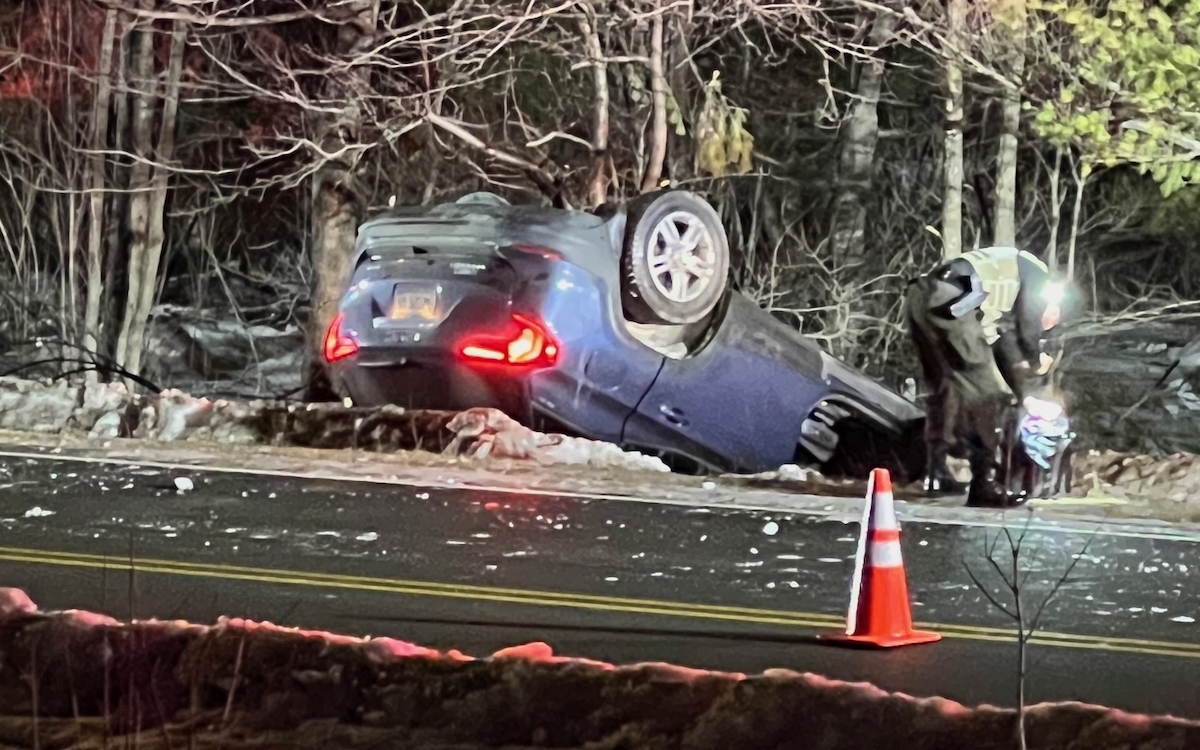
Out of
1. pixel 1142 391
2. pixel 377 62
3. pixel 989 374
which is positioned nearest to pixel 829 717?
pixel 989 374

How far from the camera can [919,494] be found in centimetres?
936

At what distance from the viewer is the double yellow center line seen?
552cm

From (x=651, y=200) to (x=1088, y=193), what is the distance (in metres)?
9.96

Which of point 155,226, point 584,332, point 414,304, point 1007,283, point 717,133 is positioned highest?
point 717,133

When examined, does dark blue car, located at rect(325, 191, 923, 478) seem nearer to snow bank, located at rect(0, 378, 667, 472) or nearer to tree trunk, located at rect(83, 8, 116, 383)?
snow bank, located at rect(0, 378, 667, 472)

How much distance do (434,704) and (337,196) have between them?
43.6ft

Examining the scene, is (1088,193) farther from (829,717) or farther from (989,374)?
(829,717)

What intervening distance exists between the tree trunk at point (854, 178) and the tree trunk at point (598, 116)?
3.75 m

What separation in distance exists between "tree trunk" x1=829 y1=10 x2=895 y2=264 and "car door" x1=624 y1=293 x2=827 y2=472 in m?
8.94

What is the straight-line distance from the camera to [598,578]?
645cm

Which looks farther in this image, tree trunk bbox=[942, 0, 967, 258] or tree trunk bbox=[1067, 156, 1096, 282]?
tree trunk bbox=[1067, 156, 1096, 282]

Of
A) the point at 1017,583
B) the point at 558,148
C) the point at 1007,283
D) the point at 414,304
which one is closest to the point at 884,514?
the point at 1017,583

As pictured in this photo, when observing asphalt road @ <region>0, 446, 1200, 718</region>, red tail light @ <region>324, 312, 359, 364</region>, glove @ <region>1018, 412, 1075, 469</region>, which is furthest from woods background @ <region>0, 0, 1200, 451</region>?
asphalt road @ <region>0, 446, 1200, 718</region>

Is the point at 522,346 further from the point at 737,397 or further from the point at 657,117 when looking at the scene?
the point at 657,117
